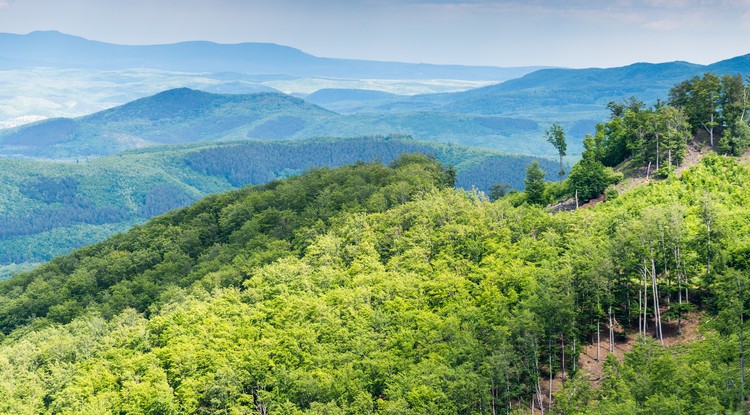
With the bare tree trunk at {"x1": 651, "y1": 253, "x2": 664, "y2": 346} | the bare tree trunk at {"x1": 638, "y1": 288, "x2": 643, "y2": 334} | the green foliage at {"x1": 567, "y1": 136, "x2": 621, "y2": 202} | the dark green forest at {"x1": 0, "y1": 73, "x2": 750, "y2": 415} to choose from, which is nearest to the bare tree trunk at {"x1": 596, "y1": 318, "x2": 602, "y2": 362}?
the dark green forest at {"x1": 0, "y1": 73, "x2": 750, "y2": 415}

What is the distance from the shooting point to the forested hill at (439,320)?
74.7 m

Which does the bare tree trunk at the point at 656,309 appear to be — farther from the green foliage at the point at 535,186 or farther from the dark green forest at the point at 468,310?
the green foliage at the point at 535,186

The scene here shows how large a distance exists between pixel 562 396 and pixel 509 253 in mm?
35045

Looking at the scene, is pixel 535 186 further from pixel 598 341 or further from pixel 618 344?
pixel 598 341

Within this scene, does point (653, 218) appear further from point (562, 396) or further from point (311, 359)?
point (311, 359)

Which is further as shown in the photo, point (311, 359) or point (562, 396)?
point (311, 359)

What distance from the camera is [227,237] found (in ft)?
582

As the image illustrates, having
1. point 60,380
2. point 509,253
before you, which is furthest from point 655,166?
point 60,380

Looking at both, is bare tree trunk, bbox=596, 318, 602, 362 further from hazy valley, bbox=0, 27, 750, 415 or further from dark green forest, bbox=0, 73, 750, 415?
dark green forest, bbox=0, 73, 750, 415

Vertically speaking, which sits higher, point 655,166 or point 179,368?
point 655,166

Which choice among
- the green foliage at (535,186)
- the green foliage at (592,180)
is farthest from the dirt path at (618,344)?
the green foliage at (535,186)

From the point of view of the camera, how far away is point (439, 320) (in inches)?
3469

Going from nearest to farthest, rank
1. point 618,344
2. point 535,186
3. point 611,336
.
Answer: point 611,336 → point 618,344 → point 535,186

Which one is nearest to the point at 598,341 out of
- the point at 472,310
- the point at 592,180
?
the point at 472,310
